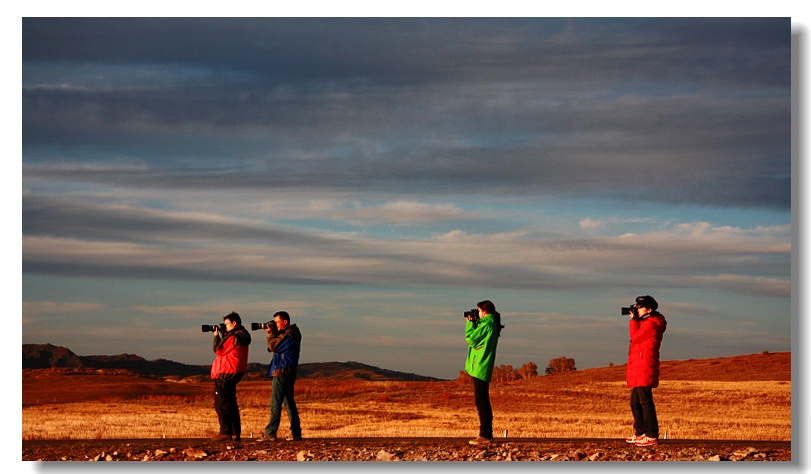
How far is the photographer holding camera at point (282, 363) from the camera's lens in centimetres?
1478

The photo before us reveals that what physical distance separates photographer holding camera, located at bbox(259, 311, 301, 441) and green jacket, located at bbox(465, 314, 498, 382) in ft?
8.58

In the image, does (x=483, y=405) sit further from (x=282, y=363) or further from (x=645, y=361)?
(x=282, y=363)

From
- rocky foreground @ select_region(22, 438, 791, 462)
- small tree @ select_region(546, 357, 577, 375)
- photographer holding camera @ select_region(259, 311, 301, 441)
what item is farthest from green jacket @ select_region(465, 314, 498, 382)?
small tree @ select_region(546, 357, 577, 375)

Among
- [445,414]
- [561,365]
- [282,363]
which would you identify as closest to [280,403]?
[282,363]

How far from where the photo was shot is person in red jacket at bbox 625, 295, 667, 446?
13.7 m

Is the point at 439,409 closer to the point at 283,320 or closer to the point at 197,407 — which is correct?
the point at 197,407

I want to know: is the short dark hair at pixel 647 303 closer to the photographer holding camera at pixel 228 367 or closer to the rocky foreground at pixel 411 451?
the rocky foreground at pixel 411 451

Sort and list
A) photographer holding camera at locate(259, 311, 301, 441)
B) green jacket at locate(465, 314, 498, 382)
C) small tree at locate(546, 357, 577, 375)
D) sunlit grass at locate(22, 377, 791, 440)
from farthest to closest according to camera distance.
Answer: small tree at locate(546, 357, 577, 375)
sunlit grass at locate(22, 377, 791, 440)
photographer holding camera at locate(259, 311, 301, 441)
green jacket at locate(465, 314, 498, 382)

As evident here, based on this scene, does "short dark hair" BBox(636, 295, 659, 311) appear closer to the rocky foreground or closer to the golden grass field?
the rocky foreground

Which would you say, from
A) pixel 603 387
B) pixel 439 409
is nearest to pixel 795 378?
pixel 439 409

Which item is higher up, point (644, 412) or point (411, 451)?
point (644, 412)

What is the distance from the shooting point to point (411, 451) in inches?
546

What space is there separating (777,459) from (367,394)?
32.9 metres

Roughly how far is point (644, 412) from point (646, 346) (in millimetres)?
935
